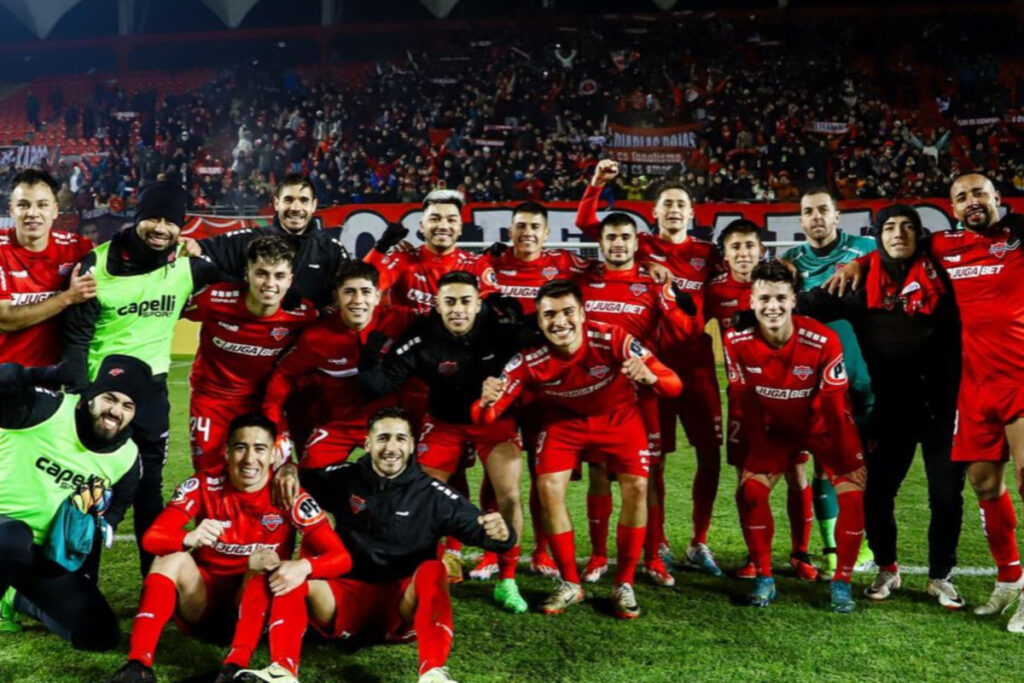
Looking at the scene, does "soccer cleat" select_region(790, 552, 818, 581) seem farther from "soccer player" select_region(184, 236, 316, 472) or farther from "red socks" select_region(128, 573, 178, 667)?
"red socks" select_region(128, 573, 178, 667)

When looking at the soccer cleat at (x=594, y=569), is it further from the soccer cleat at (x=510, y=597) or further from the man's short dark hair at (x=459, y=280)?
the man's short dark hair at (x=459, y=280)

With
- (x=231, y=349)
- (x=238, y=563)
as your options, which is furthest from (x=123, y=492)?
(x=231, y=349)

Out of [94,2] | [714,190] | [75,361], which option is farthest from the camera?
[94,2]

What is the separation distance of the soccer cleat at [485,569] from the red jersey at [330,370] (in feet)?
3.37

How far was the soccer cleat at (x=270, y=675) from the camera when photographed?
126 inches

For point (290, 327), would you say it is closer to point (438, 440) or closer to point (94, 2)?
point (438, 440)

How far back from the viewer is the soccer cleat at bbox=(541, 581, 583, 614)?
174 inches

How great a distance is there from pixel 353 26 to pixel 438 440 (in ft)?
74.2

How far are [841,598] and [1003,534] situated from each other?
Result: 835 millimetres

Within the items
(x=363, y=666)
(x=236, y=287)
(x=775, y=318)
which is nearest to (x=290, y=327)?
(x=236, y=287)

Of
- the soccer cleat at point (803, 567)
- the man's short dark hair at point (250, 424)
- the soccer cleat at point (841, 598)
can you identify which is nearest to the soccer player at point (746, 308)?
the soccer cleat at point (803, 567)

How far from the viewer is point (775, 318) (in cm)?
458

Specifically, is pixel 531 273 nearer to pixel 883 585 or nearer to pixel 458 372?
pixel 458 372

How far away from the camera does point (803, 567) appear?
504 cm
